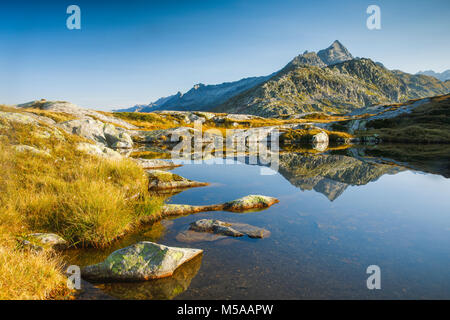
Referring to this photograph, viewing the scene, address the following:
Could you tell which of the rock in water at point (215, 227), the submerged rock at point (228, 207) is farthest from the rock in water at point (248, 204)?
the rock in water at point (215, 227)

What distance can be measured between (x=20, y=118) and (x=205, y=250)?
48.4 feet

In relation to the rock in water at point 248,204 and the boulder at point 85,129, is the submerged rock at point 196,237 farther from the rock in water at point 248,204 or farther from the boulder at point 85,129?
the boulder at point 85,129

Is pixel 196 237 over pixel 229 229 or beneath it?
beneath

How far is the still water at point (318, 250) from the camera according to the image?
204 inches

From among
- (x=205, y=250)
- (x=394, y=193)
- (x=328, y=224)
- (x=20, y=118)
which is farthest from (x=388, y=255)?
(x=20, y=118)

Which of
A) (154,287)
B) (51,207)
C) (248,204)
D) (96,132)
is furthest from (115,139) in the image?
(154,287)

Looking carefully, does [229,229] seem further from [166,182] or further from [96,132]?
[96,132]

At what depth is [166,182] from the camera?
48.3 feet

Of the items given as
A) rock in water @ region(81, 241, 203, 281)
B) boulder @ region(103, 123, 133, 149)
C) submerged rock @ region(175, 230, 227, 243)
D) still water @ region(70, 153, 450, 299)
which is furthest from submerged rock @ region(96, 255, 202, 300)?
boulder @ region(103, 123, 133, 149)

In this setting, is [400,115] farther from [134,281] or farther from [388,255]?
[134,281]

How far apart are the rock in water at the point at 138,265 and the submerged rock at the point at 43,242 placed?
154cm

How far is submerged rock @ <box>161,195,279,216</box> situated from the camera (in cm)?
1008

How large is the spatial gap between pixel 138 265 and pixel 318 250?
5051mm

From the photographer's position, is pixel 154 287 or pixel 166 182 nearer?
pixel 154 287
